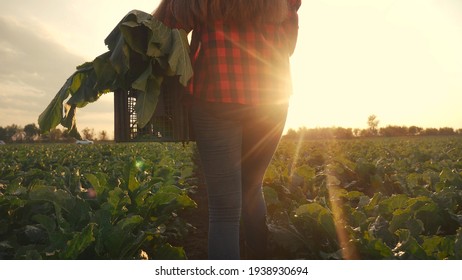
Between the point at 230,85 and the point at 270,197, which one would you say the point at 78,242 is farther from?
the point at 270,197

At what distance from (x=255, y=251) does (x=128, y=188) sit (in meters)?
1.51

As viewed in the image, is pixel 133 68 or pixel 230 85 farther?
pixel 133 68

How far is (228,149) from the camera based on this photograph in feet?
6.08

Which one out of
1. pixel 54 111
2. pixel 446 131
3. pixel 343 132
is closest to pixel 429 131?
pixel 446 131

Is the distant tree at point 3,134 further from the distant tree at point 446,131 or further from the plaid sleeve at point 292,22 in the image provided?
the plaid sleeve at point 292,22

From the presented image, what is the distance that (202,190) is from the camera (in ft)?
23.3

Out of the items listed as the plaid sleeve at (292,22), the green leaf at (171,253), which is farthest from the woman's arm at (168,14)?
the green leaf at (171,253)

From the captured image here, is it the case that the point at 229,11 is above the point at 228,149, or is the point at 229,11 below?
above

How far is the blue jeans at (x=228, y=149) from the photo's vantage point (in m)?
1.84

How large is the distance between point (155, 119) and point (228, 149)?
43cm

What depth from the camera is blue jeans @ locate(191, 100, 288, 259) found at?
1841mm

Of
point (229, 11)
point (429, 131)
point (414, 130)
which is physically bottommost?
point (229, 11)
